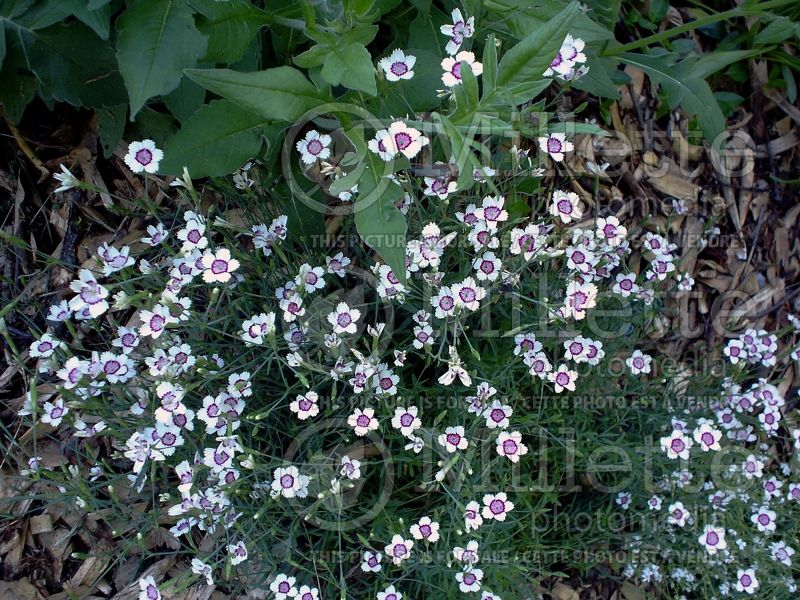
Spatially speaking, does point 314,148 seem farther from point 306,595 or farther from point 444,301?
point 306,595

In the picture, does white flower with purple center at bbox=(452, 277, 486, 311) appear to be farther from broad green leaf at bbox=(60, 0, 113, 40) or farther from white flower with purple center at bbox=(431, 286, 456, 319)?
broad green leaf at bbox=(60, 0, 113, 40)

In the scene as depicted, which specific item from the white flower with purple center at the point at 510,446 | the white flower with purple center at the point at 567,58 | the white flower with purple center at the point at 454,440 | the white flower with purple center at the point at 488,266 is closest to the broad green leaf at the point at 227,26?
the white flower with purple center at the point at 567,58

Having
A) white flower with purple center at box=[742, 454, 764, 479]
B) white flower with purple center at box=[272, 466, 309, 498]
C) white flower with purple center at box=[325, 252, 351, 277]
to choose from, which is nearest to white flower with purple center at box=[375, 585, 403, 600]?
white flower with purple center at box=[272, 466, 309, 498]

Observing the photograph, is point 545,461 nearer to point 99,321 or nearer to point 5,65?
point 99,321

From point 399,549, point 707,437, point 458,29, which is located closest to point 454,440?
point 399,549

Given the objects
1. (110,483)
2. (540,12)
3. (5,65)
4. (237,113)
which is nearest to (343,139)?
(237,113)
